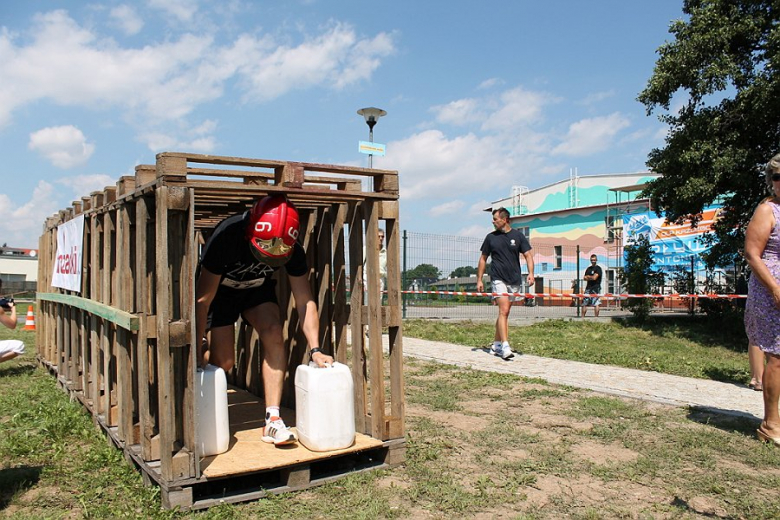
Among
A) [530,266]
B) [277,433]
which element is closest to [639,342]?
[530,266]

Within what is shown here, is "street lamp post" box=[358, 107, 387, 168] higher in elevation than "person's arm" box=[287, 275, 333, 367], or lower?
higher

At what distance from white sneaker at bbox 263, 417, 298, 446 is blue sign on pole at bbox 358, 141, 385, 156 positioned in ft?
32.0

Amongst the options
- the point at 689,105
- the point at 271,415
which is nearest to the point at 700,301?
the point at 689,105

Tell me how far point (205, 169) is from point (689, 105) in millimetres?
11720

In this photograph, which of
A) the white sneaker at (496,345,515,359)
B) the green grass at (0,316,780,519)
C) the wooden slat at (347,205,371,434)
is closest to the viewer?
the green grass at (0,316,780,519)

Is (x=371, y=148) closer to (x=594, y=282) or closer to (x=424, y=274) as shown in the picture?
(x=424, y=274)

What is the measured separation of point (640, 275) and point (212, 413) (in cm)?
1331

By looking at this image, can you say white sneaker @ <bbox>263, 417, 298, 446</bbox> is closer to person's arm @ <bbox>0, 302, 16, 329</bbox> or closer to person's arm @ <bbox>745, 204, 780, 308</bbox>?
person's arm @ <bbox>745, 204, 780, 308</bbox>

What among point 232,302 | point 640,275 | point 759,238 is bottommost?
point 232,302

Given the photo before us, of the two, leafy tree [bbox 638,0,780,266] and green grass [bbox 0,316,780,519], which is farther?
leafy tree [bbox 638,0,780,266]

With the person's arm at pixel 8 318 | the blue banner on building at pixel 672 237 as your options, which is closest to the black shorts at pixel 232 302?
the person's arm at pixel 8 318

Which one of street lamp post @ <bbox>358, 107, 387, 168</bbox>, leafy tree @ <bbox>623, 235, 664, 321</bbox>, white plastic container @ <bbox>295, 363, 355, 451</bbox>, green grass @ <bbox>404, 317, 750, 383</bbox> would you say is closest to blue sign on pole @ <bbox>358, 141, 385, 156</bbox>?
street lamp post @ <bbox>358, 107, 387, 168</bbox>

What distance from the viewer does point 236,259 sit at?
4188mm

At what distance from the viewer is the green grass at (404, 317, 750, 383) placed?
8336mm
